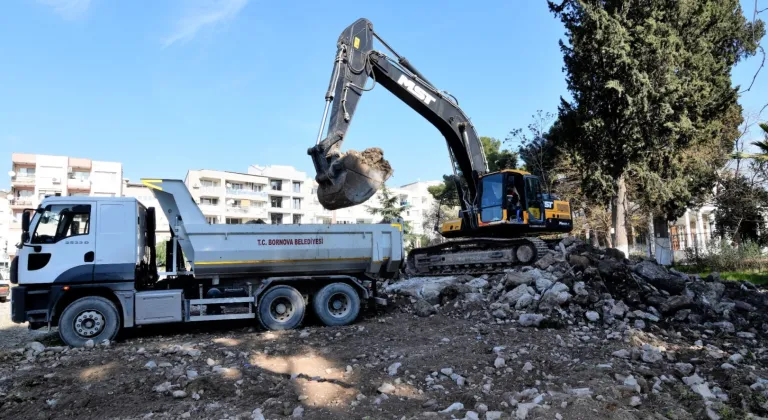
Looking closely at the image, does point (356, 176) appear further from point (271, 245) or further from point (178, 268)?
point (178, 268)

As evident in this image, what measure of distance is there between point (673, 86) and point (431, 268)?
38.9ft

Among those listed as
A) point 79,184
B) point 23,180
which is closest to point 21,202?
point 23,180

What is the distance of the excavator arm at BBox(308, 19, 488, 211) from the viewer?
32.3ft

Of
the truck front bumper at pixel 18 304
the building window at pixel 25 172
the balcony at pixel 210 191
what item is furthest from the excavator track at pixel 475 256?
the building window at pixel 25 172

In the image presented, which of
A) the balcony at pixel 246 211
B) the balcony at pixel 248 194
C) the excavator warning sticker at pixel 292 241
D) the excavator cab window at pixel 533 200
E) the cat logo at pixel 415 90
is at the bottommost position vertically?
the excavator warning sticker at pixel 292 241

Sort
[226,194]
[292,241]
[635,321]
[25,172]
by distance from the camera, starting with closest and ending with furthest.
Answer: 1. [635,321]
2. [292,241]
3. [25,172]
4. [226,194]

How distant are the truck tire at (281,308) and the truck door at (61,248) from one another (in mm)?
2812

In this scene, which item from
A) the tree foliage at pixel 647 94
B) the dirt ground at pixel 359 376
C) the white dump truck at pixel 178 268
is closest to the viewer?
the dirt ground at pixel 359 376

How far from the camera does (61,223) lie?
27.3 ft

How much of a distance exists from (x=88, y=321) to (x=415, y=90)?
9.08 metres

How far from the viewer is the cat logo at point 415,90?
1313 centimetres

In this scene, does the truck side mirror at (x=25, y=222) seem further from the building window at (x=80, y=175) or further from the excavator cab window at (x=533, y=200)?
the building window at (x=80, y=175)

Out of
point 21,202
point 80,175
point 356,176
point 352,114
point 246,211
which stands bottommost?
point 356,176

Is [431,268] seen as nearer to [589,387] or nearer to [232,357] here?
[232,357]
